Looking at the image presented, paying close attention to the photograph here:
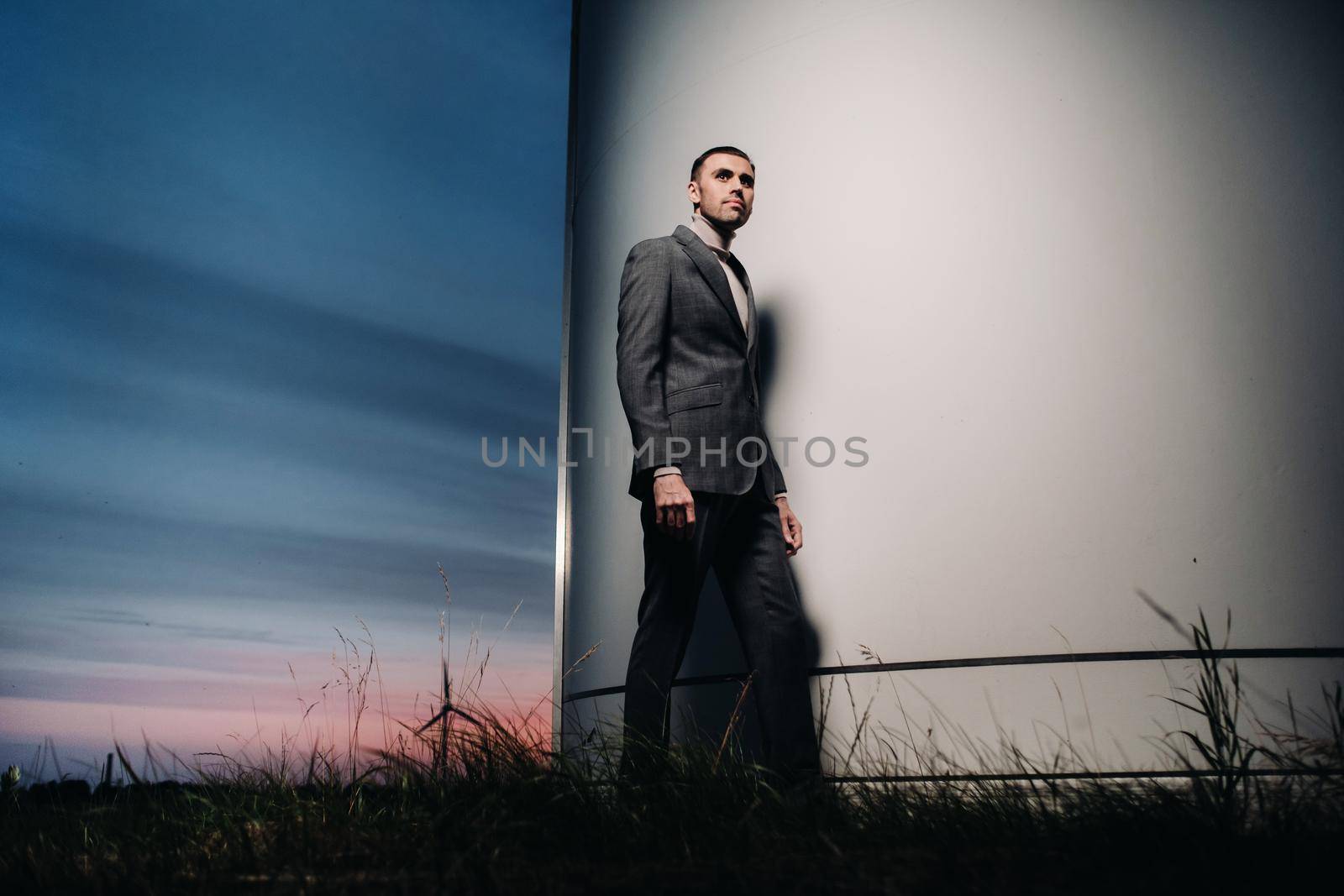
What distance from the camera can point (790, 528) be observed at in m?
2.83

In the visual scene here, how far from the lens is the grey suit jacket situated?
2.56m

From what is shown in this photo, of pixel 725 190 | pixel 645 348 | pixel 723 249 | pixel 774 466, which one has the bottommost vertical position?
pixel 774 466

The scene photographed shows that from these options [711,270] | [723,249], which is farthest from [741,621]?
[723,249]

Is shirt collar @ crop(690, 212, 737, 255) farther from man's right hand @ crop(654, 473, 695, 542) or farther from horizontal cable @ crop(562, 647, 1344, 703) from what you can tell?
horizontal cable @ crop(562, 647, 1344, 703)

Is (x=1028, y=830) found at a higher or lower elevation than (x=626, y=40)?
lower

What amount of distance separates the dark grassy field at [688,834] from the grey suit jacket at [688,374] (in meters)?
0.75

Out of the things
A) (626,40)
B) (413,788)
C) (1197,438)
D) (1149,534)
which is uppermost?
(626,40)

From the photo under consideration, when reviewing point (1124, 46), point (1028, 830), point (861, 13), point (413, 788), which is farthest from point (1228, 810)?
point (861, 13)

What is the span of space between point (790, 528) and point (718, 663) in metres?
0.56

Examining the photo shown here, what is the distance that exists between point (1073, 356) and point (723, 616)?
128 cm

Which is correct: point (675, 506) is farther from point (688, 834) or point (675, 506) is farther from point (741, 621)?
point (688, 834)

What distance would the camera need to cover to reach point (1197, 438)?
102 inches

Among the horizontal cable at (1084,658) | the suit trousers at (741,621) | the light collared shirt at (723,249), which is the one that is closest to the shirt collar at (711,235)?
the light collared shirt at (723,249)

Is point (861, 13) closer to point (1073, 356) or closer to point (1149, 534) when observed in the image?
point (1073, 356)
